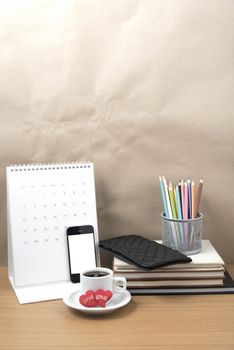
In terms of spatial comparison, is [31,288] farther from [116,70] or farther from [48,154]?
[116,70]

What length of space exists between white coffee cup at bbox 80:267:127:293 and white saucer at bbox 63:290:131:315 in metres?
0.01

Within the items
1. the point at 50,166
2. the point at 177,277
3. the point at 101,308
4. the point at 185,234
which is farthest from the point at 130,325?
the point at 50,166

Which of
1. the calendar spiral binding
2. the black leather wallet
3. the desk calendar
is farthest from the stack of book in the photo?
the calendar spiral binding

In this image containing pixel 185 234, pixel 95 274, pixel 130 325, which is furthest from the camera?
pixel 185 234

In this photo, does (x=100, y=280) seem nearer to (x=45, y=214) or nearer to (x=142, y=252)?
(x=142, y=252)

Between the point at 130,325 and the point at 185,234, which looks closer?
the point at 130,325

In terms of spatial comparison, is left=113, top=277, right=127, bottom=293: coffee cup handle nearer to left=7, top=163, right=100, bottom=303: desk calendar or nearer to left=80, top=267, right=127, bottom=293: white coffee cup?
left=80, top=267, right=127, bottom=293: white coffee cup

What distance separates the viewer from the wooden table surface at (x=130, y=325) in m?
0.95

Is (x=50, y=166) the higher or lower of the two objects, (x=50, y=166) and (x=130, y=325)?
the higher

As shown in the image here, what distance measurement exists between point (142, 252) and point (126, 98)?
379 millimetres

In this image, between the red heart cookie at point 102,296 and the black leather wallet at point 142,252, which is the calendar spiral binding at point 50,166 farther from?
the red heart cookie at point 102,296

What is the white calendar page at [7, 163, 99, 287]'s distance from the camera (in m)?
1.22

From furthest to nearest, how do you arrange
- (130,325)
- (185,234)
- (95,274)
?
1. (185,234)
2. (95,274)
3. (130,325)

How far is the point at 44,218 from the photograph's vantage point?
1.25 m
